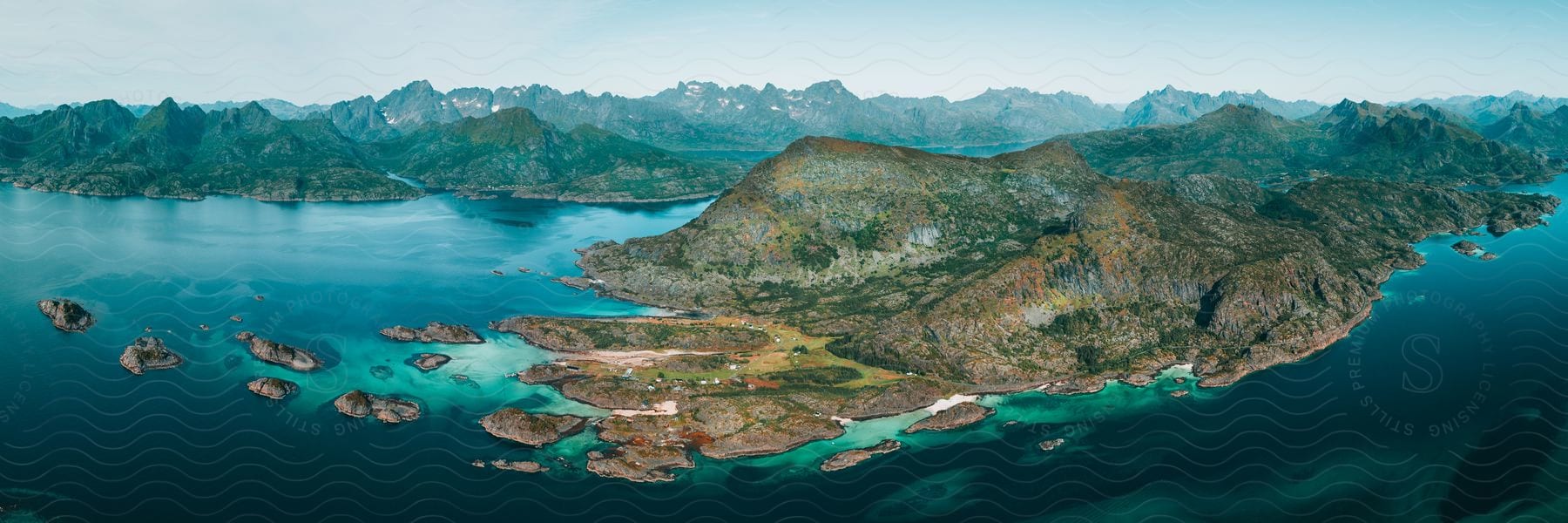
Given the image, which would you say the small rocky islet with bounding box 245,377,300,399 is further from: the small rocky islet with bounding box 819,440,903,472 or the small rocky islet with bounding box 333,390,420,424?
the small rocky islet with bounding box 819,440,903,472

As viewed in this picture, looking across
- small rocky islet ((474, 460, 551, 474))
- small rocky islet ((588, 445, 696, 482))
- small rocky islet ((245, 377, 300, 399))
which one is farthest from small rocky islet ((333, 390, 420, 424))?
small rocky islet ((588, 445, 696, 482))

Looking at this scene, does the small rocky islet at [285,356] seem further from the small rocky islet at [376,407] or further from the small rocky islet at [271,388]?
the small rocky islet at [376,407]

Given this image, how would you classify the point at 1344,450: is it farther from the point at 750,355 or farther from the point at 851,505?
the point at 750,355

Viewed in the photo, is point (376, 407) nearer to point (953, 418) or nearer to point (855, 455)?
point (855, 455)

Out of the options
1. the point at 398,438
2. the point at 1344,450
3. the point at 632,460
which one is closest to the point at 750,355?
the point at 632,460

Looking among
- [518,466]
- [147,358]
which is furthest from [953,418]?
[147,358]
